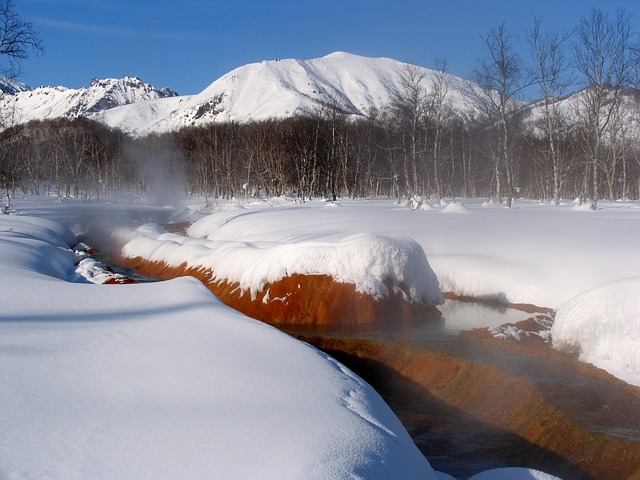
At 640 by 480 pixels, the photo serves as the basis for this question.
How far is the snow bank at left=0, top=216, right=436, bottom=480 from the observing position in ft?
10.7

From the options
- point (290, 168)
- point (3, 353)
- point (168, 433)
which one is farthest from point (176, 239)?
point (290, 168)

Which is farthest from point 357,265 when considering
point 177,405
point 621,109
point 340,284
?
point 621,109

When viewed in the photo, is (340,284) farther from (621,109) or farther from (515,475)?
(621,109)

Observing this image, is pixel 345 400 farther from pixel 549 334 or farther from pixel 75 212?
pixel 75 212

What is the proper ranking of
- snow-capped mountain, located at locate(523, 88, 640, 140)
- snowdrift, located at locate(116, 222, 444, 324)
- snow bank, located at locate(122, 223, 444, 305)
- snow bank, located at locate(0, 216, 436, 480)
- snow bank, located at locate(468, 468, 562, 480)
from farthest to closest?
snow-capped mountain, located at locate(523, 88, 640, 140) → snow bank, located at locate(122, 223, 444, 305) → snowdrift, located at locate(116, 222, 444, 324) → snow bank, located at locate(468, 468, 562, 480) → snow bank, located at locate(0, 216, 436, 480)

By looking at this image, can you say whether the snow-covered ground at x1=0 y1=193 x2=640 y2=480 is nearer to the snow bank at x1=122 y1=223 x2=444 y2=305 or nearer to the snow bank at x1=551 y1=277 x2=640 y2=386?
the snow bank at x1=551 y1=277 x2=640 y2=386

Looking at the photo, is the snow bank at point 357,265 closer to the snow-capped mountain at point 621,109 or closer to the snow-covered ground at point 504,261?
the snow-covered ground at point 504,261

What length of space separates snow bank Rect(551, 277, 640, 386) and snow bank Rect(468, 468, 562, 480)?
3.22 metres

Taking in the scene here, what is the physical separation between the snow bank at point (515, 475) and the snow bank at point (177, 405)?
0.78 metres

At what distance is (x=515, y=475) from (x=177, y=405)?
114 inches

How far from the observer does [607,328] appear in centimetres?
801

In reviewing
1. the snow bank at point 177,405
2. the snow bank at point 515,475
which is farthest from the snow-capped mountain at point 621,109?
the snow bank at point 177,405

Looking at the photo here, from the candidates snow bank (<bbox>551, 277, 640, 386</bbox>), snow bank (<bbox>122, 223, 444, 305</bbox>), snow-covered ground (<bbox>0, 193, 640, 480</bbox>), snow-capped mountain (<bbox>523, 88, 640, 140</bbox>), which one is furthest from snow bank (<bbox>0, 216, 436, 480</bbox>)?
snow-capped mountain (<bbox>523, 88, 640, 140</bbox>)

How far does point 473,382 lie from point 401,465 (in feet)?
15.1
